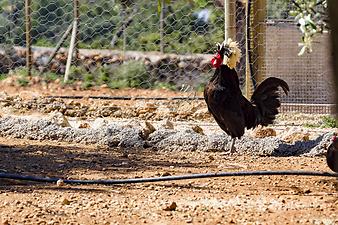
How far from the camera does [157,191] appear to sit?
5562mm

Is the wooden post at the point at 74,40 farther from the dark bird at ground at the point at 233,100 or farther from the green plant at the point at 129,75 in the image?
the dark bird at ground at the point at 233,100

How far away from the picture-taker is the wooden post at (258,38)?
34.2ft

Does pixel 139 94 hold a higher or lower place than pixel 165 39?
lower

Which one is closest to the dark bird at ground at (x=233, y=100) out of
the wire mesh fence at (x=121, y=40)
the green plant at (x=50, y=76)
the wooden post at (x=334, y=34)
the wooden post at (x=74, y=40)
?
the wire mesh fence at (x=121, y=40)

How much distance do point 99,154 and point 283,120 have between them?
375 cm

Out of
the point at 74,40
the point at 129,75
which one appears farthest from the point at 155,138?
the point at 129,75

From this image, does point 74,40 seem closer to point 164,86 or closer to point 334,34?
point 164,86

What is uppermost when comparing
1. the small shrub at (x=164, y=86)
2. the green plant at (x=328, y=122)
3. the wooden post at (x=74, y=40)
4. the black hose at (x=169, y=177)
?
the wooden post at (x=74, y=40)

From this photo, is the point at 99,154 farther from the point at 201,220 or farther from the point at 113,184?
the point at 201,220

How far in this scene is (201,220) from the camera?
14.9ft

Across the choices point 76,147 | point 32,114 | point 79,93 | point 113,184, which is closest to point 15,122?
point 76,147

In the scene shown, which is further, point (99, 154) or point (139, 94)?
point (139, 94)

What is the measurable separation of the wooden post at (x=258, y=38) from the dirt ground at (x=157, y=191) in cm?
298

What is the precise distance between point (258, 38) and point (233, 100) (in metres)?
2.57
